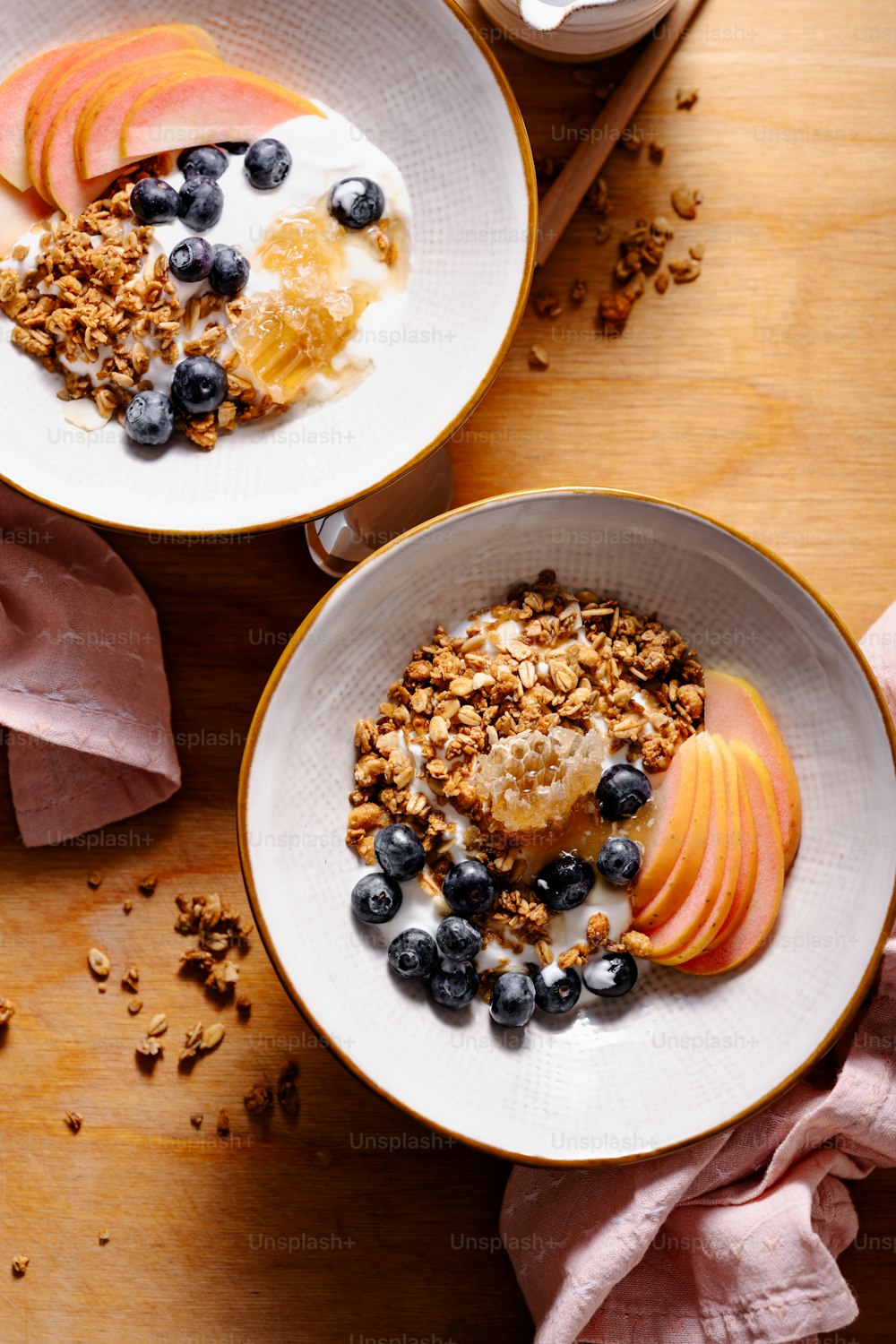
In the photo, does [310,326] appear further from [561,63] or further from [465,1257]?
[465,1257]

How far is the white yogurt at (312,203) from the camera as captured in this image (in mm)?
1248

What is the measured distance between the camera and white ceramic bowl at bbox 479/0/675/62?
1178 millimetres

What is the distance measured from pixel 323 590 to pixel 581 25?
2.30ft

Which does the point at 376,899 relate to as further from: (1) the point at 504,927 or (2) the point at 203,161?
(2) the point at 203,161

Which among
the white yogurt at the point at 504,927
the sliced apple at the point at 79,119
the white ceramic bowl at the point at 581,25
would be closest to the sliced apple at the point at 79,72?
the sliced apple at the point at 79,119

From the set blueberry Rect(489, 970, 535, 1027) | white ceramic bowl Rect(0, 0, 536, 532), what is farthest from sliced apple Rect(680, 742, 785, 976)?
white ceramic bowl Rect(0, 0, 536, 532)

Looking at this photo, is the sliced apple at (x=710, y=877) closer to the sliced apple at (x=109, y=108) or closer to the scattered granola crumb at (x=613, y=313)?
the scattered granola crumb at (x=613, y=313)

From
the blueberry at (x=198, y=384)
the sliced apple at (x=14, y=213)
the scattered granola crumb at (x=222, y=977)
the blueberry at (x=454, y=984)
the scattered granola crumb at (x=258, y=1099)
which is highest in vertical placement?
the sliced apple at (x=14, y=213)

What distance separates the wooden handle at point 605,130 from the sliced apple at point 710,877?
70 centimetres

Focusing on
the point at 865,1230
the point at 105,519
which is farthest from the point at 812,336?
the point at 865,1230

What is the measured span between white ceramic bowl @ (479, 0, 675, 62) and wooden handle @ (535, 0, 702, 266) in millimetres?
32

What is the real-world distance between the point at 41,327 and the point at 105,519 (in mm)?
248

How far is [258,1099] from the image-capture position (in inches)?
53.1

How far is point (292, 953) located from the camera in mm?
1148
